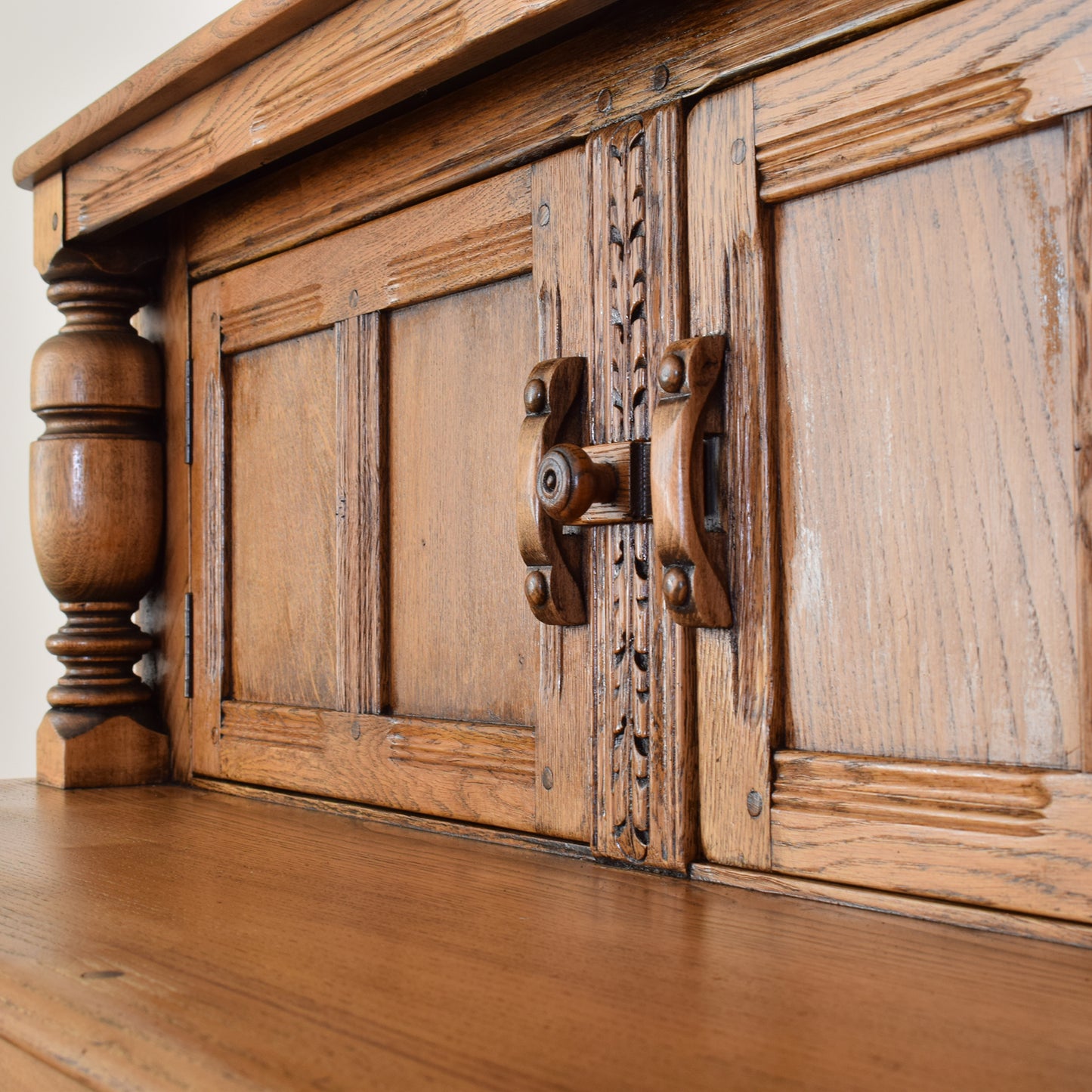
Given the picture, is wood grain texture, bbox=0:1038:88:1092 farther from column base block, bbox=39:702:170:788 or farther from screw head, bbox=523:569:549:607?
column base block, bbox=39:702:170:788

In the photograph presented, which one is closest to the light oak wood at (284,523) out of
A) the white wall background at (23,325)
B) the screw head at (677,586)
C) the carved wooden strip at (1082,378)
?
the screw head at (677,586)

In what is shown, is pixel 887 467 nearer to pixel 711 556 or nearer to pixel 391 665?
pixel 711 556

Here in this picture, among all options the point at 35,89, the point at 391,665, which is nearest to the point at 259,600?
the point at 391,665

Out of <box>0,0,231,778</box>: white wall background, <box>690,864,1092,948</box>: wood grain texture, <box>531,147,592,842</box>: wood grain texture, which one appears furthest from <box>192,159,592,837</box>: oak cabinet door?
<box>0,0,231,778</box>: white wall background

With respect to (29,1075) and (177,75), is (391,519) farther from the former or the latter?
(29,1075)

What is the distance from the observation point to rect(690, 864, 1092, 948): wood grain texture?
516 millimetres

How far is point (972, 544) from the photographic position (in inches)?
21.8

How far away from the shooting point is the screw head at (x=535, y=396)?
0.71m

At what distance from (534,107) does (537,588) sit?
1.01ft

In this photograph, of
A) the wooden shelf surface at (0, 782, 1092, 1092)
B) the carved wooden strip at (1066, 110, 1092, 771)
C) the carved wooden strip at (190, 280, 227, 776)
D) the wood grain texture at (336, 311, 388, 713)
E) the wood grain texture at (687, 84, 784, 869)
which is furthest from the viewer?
the carved wooden strip at (190, 280, 227, 776)

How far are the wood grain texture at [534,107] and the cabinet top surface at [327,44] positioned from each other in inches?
2.3

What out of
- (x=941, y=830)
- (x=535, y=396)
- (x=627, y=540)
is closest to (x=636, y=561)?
(x=627, y=540)

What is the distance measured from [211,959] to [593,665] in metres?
0.27

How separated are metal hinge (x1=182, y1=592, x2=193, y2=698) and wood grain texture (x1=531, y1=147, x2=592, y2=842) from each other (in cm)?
47
